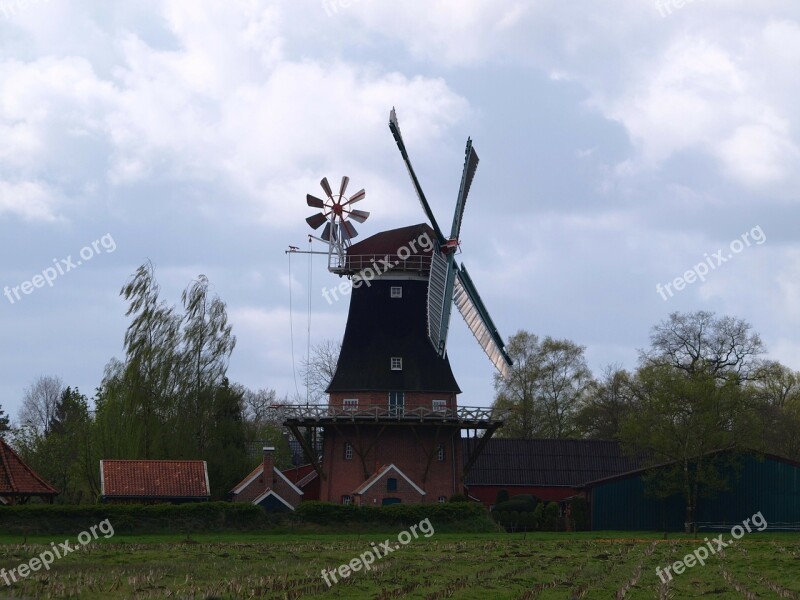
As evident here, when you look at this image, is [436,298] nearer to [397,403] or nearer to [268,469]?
[397,403]

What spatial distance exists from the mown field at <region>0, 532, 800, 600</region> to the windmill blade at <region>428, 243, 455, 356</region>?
1175 cm

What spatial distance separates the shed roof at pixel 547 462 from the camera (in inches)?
2596

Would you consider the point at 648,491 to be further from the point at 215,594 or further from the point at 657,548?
the point at 215,594

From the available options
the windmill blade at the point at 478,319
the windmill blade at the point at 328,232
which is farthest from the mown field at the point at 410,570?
the windmill blade at the point at 328,232

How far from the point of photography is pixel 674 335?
78.0m

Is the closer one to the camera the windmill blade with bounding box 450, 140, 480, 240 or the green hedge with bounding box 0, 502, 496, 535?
the green hedge with bounding box 0, 502, 496, 535

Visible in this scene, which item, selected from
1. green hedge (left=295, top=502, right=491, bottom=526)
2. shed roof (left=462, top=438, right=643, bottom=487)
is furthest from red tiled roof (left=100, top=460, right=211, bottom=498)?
shed roof (left=462, top=438, right=643, bottom=487)

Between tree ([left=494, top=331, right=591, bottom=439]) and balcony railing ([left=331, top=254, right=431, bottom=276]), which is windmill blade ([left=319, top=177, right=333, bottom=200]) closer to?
balcony railing ([left=331, top=254, right=431, bottom=276])

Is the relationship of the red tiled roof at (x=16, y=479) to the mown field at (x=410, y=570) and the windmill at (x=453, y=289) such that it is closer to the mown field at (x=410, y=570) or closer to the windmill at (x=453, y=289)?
the mown field at (x=410, y=570)

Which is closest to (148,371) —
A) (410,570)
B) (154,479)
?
(154,479)

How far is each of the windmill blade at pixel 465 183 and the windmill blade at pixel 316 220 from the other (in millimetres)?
5979

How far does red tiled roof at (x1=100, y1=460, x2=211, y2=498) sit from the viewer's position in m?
53.6

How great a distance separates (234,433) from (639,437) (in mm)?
19595

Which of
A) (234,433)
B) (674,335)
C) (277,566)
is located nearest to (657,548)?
(277,566)
